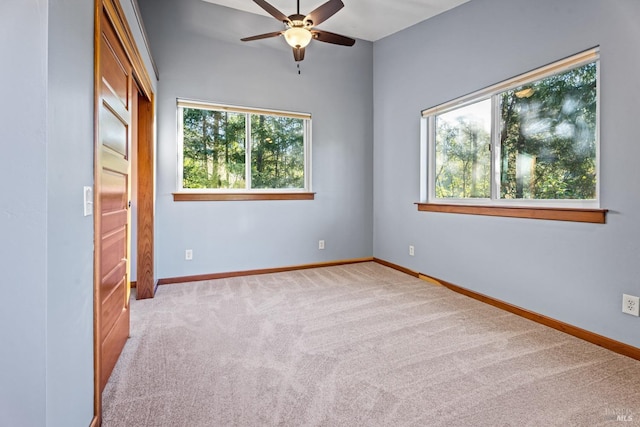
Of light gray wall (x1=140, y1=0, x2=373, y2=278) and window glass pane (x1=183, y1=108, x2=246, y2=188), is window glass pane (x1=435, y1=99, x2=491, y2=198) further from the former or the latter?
window glass pane (x1=183, y1=108, x2=246, y2=188)

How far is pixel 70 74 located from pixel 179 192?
2484 millimetres

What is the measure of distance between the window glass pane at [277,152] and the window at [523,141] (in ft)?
5.26

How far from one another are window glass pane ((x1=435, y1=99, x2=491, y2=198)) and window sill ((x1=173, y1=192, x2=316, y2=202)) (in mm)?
1645

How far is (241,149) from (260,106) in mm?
574

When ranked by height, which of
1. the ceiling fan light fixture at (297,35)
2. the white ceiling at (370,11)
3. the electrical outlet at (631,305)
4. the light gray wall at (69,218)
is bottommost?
the electrical outlet at (631,305)

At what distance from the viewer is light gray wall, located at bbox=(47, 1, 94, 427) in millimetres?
970

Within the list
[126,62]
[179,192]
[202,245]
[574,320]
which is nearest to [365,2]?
[126,62]

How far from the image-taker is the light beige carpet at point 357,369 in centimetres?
147

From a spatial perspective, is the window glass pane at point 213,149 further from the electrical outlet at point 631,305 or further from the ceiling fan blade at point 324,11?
the electrical outlet at point 631,305

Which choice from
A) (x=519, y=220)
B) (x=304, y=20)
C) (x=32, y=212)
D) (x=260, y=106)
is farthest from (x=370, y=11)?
(x=32, y=212)

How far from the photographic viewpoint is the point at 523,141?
2.73 m

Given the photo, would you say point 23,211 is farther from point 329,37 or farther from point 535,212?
point 535,212

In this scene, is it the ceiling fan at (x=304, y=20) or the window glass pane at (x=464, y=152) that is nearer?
the ceiling fan at (x=304, y=20)

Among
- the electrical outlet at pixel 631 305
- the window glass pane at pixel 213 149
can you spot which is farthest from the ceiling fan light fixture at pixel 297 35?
the electrical outlet at pixel 631 305
